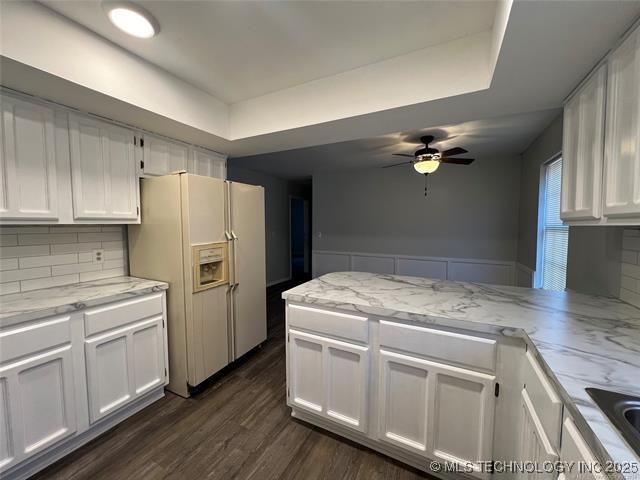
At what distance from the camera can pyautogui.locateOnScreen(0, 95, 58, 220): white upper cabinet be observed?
4.93ft

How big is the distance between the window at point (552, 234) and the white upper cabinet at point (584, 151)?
1.09 metres

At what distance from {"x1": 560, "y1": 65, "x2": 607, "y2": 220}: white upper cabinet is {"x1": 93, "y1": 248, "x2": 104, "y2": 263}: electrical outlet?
319 centimetres

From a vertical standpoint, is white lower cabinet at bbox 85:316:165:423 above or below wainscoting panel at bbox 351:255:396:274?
below

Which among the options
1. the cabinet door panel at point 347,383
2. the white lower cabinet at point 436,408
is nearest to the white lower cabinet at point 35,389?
the cabinet door panel at point 347,383

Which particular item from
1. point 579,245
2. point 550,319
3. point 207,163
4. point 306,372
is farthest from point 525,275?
point 207,163

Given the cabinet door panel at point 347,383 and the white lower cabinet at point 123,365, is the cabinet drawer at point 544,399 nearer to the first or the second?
the cabinet door panel at point 347,383

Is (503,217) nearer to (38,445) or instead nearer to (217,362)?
(217,362)

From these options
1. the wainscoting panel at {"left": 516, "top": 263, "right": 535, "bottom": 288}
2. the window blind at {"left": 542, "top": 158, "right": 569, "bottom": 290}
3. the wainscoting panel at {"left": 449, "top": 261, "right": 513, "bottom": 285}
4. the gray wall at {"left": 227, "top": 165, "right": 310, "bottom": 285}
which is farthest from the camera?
the gray wall at {"left": 227, "top": 165, "right": 310, "bottom": 285}

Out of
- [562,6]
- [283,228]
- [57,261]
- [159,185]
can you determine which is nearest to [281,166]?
[283,228]

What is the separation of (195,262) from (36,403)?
1.10 m

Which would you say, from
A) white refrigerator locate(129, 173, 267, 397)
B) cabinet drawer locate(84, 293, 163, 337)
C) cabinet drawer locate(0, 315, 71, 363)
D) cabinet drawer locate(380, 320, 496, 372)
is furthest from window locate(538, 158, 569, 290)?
cabinet drawer locate(0, 315, 71, 363)

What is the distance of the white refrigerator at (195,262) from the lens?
2.03 meters

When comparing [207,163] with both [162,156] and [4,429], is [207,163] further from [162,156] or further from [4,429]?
[4,429]

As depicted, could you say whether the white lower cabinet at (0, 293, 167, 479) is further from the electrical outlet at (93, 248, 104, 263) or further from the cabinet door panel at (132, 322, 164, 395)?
the electrical outlet at (93, 248, 104, 263)
